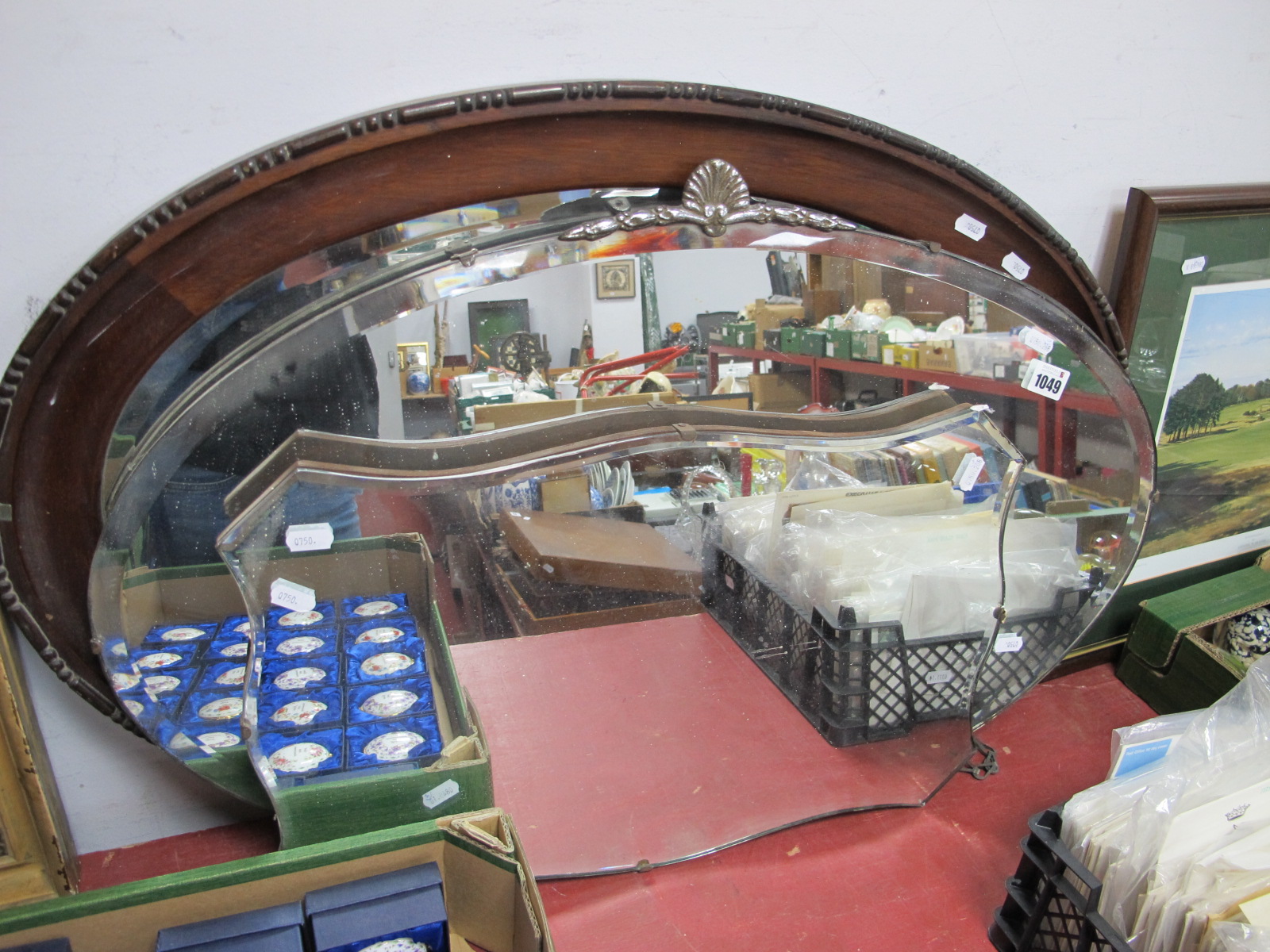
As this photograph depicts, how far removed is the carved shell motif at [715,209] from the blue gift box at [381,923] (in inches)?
26.3

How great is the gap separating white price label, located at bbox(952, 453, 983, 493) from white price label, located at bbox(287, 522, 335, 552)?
29.6 inches

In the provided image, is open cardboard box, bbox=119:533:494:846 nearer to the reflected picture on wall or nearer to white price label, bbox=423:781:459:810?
white price label, bbox=423:781:459:810

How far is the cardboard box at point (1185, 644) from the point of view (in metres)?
1.20

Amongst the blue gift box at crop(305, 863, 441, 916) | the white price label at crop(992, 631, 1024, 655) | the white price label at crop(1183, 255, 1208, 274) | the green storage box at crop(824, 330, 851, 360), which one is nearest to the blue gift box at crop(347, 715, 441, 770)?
the blue gift box at crop(305, 863, 441, 916)

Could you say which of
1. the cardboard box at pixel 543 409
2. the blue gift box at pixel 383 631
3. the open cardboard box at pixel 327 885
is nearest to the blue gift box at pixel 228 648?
the blue gift box at pixel 383 631

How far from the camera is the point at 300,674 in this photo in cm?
90

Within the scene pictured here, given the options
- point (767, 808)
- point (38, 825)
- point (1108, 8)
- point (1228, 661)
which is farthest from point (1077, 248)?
point (38, 825)

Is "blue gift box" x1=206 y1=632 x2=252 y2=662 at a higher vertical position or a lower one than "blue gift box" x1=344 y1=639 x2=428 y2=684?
higher

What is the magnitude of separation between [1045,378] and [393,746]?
882 mm

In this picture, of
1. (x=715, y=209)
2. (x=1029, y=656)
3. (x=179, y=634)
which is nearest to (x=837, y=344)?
(x=715, y=209)

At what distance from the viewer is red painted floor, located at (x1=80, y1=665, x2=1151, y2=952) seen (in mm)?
889

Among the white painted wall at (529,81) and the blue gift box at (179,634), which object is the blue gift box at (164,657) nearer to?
the blue gift box at (179,634)

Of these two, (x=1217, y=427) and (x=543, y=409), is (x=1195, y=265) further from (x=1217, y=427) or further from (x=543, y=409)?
(x=543, y=409)

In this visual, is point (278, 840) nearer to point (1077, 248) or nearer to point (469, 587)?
point (469, 587)
